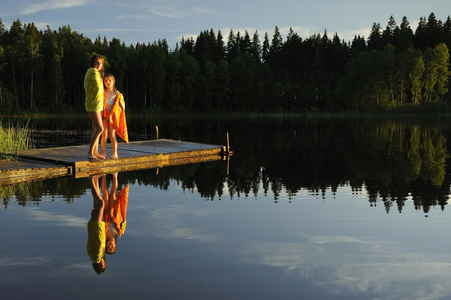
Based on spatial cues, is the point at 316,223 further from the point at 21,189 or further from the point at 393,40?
the point at 393,40

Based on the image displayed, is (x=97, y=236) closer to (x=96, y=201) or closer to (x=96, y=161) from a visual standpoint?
(x=96, y=201)

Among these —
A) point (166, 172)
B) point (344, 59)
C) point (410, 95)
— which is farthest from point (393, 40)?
point (166, 172)

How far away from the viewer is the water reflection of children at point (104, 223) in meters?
6.68

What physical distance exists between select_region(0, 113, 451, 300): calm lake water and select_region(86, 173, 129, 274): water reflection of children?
0.12m

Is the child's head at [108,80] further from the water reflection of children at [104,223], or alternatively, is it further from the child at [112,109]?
the water reflection of children at [104,223]

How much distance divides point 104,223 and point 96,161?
6.30 metres

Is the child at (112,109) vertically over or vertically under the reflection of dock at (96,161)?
over

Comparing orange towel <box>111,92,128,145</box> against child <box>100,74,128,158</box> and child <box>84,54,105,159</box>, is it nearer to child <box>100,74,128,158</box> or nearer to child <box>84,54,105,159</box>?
child <box>100,74,128,158</box>

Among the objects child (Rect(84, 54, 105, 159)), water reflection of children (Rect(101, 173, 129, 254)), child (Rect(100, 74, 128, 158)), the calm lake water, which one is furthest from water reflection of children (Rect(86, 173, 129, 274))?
child (Rect(100, 74, 128, 158))

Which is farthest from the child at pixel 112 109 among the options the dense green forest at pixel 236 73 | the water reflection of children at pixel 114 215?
the dense green forest at pixel 236 73

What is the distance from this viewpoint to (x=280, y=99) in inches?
3949

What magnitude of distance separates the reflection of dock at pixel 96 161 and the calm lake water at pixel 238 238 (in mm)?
716

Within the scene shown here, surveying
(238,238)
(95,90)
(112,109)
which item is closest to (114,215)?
(238,238)

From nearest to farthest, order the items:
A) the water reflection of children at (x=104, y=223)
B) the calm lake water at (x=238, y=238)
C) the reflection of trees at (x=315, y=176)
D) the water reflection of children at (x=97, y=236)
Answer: the calm lake water at (x=238, y=238), the water reflection of children at (x=97, y=236), the water reflection of children at (x=104, y=223), the reflection of trees at (x=315, y=176)
